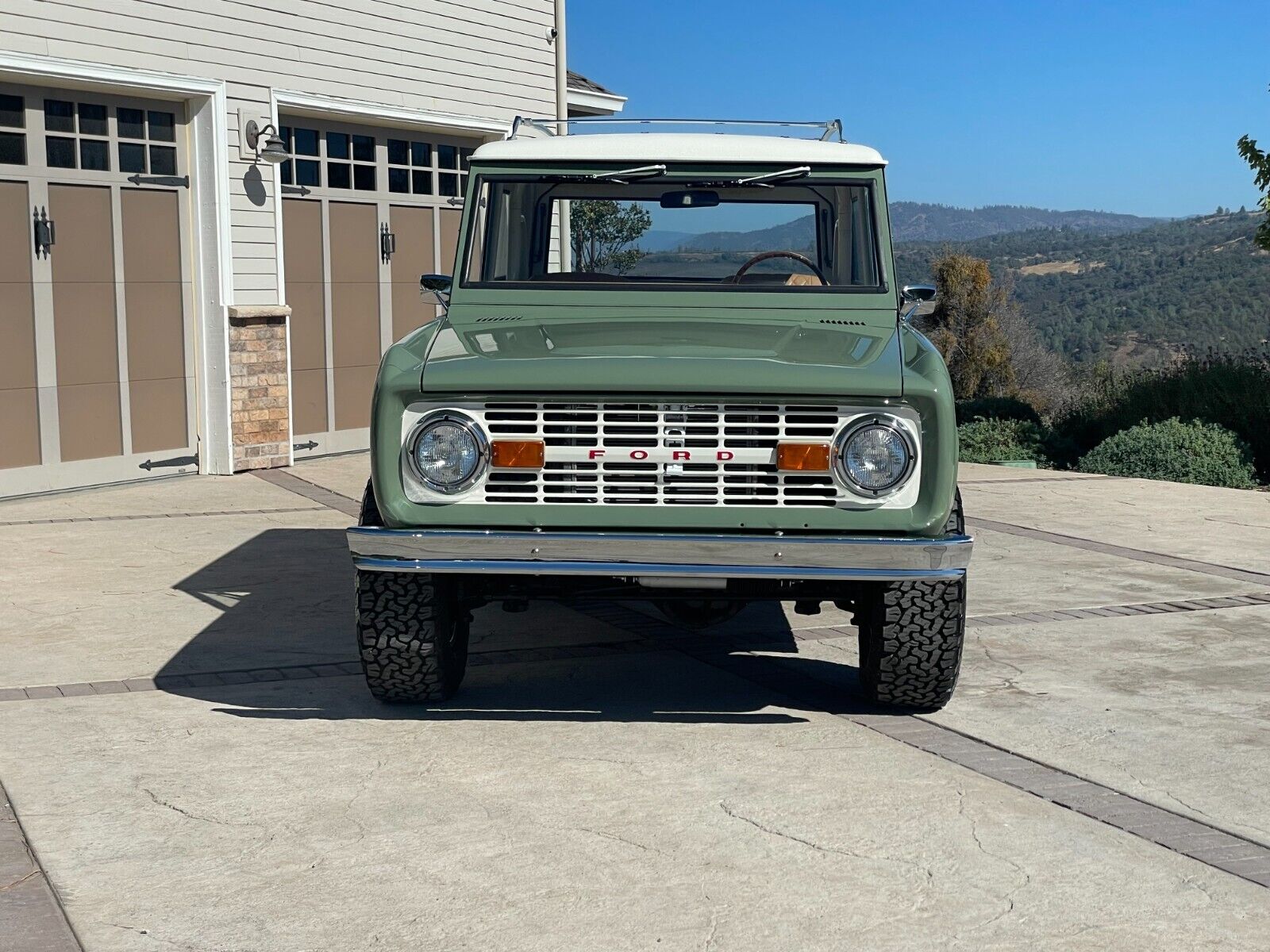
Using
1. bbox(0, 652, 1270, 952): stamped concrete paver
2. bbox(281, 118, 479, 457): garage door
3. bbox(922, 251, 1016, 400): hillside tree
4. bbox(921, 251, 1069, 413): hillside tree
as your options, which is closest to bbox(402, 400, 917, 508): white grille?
bbox(0, 652, 1270, 952): stamped concrete paver

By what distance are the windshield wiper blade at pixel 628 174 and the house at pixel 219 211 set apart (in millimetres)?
5864

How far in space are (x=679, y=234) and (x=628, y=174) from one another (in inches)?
16.9

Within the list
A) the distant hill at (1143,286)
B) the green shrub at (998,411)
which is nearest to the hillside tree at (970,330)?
the distant hill at (1143,286)

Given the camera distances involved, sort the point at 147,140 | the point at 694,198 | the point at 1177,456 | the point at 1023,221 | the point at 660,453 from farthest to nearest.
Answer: the point at 1023,221 < the point at 1177,456 < the point at 147,140 < the point at 694,198 < the point at 660,453

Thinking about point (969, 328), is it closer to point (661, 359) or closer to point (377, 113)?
→ point (377, 113)

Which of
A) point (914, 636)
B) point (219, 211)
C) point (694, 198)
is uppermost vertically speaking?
point (219, 211)

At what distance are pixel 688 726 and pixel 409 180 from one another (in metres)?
10.2

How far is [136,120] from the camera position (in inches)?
456

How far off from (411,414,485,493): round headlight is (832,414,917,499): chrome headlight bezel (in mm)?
1148

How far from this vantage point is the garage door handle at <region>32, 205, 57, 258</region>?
35.4 ft

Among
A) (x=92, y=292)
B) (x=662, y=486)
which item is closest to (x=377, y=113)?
(x=92, y=292)

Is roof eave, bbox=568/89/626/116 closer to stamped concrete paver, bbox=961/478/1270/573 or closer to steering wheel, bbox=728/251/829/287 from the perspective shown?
stamped concrete paver, bbox=961/478/1270/573

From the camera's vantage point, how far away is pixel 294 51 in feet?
41.9

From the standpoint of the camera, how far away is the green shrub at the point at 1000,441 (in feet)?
52.0
